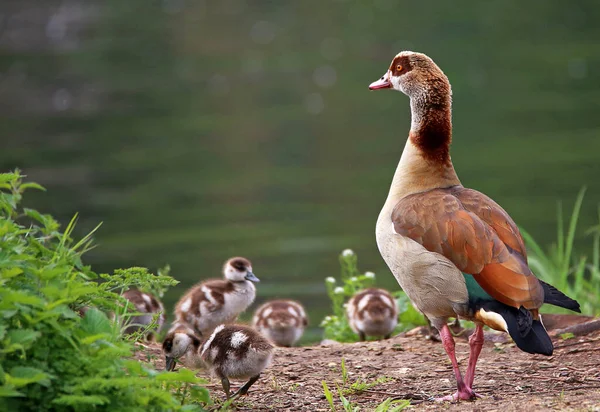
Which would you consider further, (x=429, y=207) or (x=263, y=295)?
(x=263, y=295)

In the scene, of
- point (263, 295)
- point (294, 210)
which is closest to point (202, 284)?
point (263, 295)

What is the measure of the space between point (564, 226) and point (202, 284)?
11.0 m

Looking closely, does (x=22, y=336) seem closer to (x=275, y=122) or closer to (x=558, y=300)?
(x=558, y=300)

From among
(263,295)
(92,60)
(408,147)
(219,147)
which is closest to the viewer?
(408,147)

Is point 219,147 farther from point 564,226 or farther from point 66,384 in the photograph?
point 66,384

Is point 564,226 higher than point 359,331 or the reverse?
higher

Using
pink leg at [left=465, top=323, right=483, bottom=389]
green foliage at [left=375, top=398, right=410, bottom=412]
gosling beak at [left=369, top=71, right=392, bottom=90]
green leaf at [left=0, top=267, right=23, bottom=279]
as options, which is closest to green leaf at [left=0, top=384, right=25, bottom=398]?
green leaf at [left=0, top=267, right=23, bottom=279]

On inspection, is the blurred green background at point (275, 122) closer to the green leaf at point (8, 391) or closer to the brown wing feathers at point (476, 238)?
the brown wing feathers at point (476, 238)

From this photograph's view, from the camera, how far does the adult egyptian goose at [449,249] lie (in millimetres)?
5785

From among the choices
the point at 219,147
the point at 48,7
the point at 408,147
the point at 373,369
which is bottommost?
the point at 373,369

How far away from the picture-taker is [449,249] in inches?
238

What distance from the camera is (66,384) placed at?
15.8 ft

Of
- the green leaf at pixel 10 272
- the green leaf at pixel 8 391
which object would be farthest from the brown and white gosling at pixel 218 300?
the green leaf at pixel 8 391

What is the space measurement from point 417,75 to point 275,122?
25.2 meters
